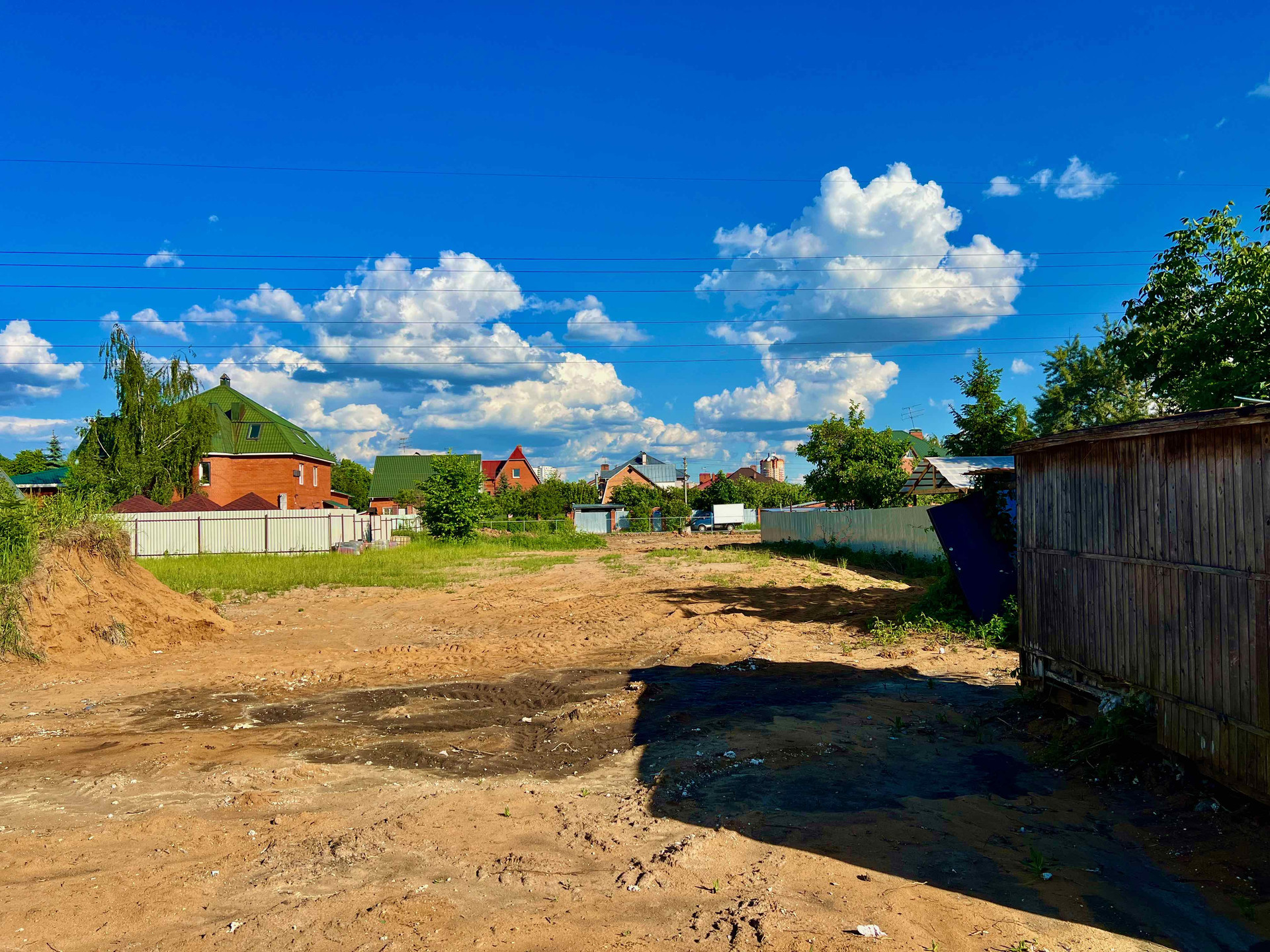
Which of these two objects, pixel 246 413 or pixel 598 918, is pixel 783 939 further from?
pixel 246 413

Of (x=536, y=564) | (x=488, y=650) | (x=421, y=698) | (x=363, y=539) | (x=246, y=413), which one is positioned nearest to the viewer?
(x=421, y=698)

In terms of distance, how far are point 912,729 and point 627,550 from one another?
2734cm

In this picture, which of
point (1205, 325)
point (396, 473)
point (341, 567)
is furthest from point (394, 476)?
point (1205, 325)

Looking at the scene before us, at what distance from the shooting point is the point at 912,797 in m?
5.52

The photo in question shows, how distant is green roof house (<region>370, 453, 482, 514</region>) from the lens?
212 ft

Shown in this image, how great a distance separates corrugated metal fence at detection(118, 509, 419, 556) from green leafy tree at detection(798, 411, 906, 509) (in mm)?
20550

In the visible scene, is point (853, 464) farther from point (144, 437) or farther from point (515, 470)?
point (515, 470)

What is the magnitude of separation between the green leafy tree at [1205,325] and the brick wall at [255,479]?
41957 mm

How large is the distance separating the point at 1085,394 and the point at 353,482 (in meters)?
72.1

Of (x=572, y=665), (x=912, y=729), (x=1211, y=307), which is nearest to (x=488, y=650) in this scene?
(x=572, y=665)

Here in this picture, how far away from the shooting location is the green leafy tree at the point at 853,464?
29844 mm

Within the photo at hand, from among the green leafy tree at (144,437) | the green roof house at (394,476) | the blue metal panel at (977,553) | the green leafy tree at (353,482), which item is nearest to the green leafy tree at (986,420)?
the blue metal panel at (977,553)

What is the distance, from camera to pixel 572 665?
1095 cm

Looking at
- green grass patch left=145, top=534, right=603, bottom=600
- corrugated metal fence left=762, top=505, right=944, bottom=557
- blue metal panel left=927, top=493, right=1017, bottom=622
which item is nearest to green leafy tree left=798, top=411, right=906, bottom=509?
corrugated metal fence left=762, top=505, right=944, bottom=557
